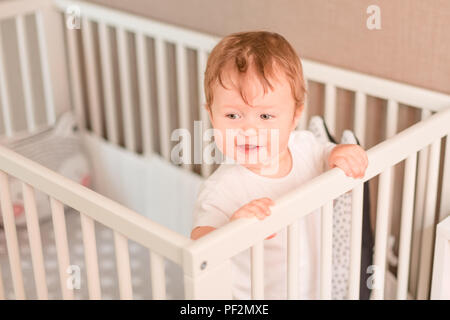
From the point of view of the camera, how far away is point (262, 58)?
1058 millimetres

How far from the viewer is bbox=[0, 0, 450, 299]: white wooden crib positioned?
0.98m

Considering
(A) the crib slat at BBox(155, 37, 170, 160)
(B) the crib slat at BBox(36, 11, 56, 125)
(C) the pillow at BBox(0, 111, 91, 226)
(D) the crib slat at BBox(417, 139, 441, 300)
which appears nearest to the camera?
(D) the crib slat at BBox(417, 139, 441, 300)

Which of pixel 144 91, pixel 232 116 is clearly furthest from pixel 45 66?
pixel 232 116

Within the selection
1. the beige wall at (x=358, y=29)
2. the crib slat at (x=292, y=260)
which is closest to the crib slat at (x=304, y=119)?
the beige wall at (x=358, y=29)

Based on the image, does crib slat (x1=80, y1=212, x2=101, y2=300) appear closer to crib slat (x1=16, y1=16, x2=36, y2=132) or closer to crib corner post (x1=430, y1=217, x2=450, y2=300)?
crib corner post (x1=430, y1=217, x2=450, y2=300)

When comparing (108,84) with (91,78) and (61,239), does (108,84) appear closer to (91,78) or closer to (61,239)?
(91,78)

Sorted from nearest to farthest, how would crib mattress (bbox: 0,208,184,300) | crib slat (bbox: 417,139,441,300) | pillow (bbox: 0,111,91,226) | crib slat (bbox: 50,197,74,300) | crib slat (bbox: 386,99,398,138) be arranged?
crib slat (bbox: 50,197,74,300) < crib slat (bbox: 417,139,441,300) < crib slat (bbox: 386,99,398,138) < crib mattress (bbox: 0,208,184,300) < pillow (bbox: 0,111,91,226)

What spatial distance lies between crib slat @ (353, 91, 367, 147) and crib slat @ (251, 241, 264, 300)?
648mm

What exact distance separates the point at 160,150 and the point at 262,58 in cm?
113

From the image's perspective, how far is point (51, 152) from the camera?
2145 mm

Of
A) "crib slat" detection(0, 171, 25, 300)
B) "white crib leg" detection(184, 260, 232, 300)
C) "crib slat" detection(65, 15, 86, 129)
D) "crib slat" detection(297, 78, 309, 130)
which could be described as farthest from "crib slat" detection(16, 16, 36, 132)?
"white crib leg" detection(184, 260, 232, 300)

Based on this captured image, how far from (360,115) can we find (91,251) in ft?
2.30

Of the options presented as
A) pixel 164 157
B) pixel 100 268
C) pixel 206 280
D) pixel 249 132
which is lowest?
pixel 100 268

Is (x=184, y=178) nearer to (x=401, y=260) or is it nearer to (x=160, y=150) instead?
(x=160, y=150)
